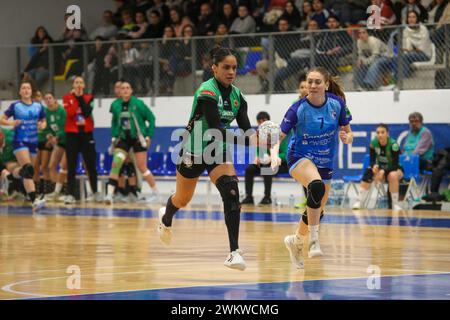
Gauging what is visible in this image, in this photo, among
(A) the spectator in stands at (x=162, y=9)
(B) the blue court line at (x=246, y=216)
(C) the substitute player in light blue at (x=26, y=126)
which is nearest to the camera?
(B) the blue court line at (x=246, y=216)

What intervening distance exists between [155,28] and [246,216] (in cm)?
886

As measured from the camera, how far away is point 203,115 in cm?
1114

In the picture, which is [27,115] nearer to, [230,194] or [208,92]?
[208,92]

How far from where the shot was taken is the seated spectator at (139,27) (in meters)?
27.4

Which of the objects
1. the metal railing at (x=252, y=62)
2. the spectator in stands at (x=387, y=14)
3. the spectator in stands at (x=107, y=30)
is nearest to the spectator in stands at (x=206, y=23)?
the metal railing at (x=252, y=62)

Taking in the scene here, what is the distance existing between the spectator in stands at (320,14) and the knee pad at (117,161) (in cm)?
546

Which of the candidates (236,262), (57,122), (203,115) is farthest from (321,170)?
(57,122)

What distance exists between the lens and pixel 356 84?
77.3 feet

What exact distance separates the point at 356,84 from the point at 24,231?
31.8ft

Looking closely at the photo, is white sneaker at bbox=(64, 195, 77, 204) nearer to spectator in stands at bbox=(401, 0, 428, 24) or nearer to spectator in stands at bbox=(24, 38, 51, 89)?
spectator in stands at bbox=(24, 38, 51, 89)

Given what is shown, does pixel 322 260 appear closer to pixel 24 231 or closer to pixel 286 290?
pixel 286 290

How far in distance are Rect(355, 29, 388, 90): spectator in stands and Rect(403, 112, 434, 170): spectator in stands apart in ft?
5.72

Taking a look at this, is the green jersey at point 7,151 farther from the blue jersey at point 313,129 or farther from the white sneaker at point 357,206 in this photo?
the blue jersey at point 313,129
